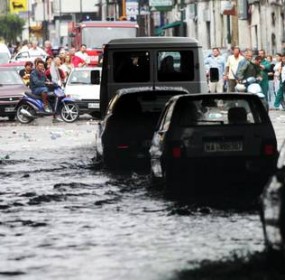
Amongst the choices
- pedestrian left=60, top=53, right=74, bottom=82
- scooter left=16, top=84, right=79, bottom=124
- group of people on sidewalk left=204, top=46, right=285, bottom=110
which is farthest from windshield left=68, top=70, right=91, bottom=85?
pedestrian left=60, top=53, right=74, bottom=82

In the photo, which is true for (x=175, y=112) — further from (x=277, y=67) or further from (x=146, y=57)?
(x=277, y=67)

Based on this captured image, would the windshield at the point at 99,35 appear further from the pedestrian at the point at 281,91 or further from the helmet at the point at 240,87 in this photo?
the helmet at the point at 240,87

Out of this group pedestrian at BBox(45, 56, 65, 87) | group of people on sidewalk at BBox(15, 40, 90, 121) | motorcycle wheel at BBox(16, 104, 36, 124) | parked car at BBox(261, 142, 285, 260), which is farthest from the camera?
pedestrian at BBox(45, 56, 65, 87)

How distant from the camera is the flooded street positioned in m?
11.1

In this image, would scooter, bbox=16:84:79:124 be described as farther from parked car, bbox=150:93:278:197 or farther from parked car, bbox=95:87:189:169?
parked car, bbox=150:93:278:197

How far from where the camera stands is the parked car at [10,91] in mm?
38031

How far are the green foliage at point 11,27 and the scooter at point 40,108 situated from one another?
12705 cm

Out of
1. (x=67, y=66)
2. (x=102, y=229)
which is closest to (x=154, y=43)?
(x=102, y=229)

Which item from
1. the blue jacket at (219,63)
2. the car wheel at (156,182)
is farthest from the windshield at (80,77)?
the car wheel at (156,182)

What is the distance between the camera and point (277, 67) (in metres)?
40.9

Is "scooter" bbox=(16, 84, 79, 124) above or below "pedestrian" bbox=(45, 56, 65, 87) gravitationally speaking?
below

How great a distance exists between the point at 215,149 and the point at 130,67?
9598 millimetres

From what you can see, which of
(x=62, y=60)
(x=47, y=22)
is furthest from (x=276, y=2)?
(x=47, y=22)

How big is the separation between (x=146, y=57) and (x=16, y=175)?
19.7ft
